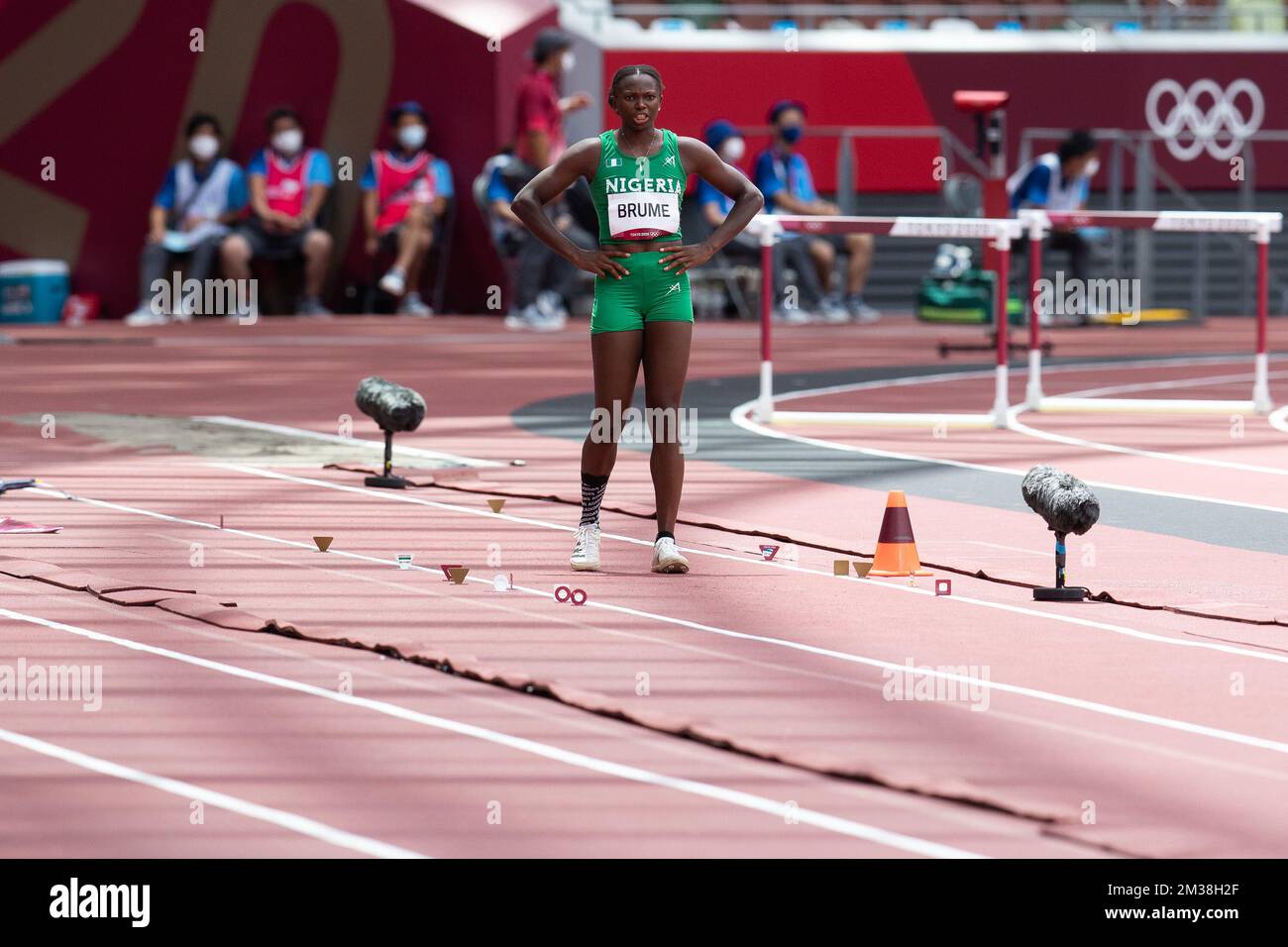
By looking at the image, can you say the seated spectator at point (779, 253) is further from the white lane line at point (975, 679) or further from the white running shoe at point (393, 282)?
the white lane line at point (975, 679)

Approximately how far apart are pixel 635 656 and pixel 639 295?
2.07 meters

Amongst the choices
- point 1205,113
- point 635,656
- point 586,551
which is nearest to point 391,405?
point 586,551

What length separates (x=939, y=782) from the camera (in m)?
Answer: 5.77

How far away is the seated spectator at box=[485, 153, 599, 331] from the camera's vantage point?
24.4 metres

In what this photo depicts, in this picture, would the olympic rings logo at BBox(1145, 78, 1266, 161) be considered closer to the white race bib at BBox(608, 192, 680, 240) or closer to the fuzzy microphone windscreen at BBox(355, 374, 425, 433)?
the fuzzy microphone windscreen at BBox(355, 374, 425, 433)

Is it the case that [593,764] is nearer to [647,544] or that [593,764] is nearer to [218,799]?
[218,799]

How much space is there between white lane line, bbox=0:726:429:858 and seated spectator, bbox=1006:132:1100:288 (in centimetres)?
1827

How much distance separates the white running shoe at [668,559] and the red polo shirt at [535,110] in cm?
1397

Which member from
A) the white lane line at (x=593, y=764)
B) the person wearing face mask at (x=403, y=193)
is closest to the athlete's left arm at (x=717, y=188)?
the white lane line at (x=593, y=764)

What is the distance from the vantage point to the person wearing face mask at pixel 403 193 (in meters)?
26.3

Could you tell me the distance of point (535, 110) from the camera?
2325cm
